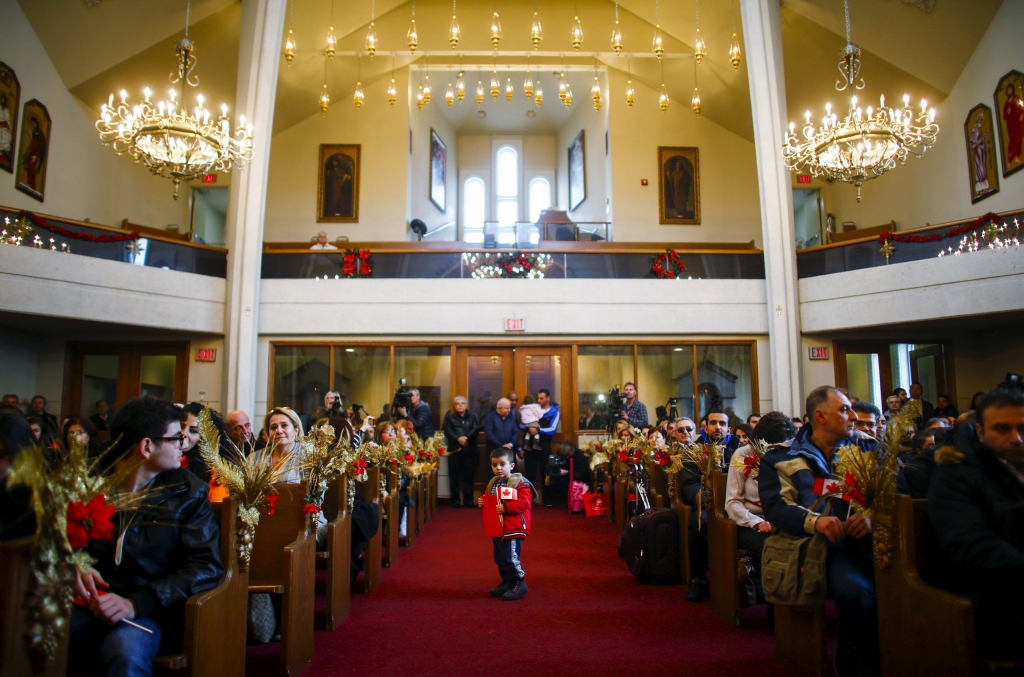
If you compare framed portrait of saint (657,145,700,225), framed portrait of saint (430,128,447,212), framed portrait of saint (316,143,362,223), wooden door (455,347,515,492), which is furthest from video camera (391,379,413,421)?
framed portrait of saint (430,128,447,212)

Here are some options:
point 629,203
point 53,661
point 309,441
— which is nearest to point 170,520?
point 53,661

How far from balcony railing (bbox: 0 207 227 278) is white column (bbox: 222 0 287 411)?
32cm

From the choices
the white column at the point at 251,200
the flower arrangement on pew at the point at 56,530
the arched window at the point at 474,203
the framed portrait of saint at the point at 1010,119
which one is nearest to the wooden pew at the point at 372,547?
the flower arrangement on pew at the point at 56,530

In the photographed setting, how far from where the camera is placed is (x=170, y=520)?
253 cm

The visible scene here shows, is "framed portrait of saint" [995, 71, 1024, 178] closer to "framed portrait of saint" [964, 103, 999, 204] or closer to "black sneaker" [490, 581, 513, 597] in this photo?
"framed portrait of saint" [964, 103, 999, 204]

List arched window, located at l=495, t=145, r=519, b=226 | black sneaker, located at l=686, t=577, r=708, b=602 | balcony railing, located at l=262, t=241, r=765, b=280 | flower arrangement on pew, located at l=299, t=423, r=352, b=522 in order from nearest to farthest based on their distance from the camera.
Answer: flower arrangement on pew, located at l=299, t=423, r=352, b=522 < black sneaker, located at l=686, t=577, r=708, b=602 < balcony railing, located at l=262, t=241, r=765, b=280 < arched window, located at l=495, t=145, r=519, b=226

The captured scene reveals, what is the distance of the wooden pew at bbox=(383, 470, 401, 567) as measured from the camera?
5719 mm

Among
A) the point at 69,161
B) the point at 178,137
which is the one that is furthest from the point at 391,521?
the point at 69,161

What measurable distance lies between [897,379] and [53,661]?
37.0ft

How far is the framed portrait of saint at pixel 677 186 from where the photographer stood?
48.6 ft

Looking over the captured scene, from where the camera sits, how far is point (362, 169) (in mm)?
14859

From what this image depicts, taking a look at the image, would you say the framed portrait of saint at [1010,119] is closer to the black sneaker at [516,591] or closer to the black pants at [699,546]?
the black pants at [699,546]

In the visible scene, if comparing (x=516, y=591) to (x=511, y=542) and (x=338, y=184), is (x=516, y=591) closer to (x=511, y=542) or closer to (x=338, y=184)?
(x=511, y=542)

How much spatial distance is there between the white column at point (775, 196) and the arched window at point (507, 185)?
9.66m
